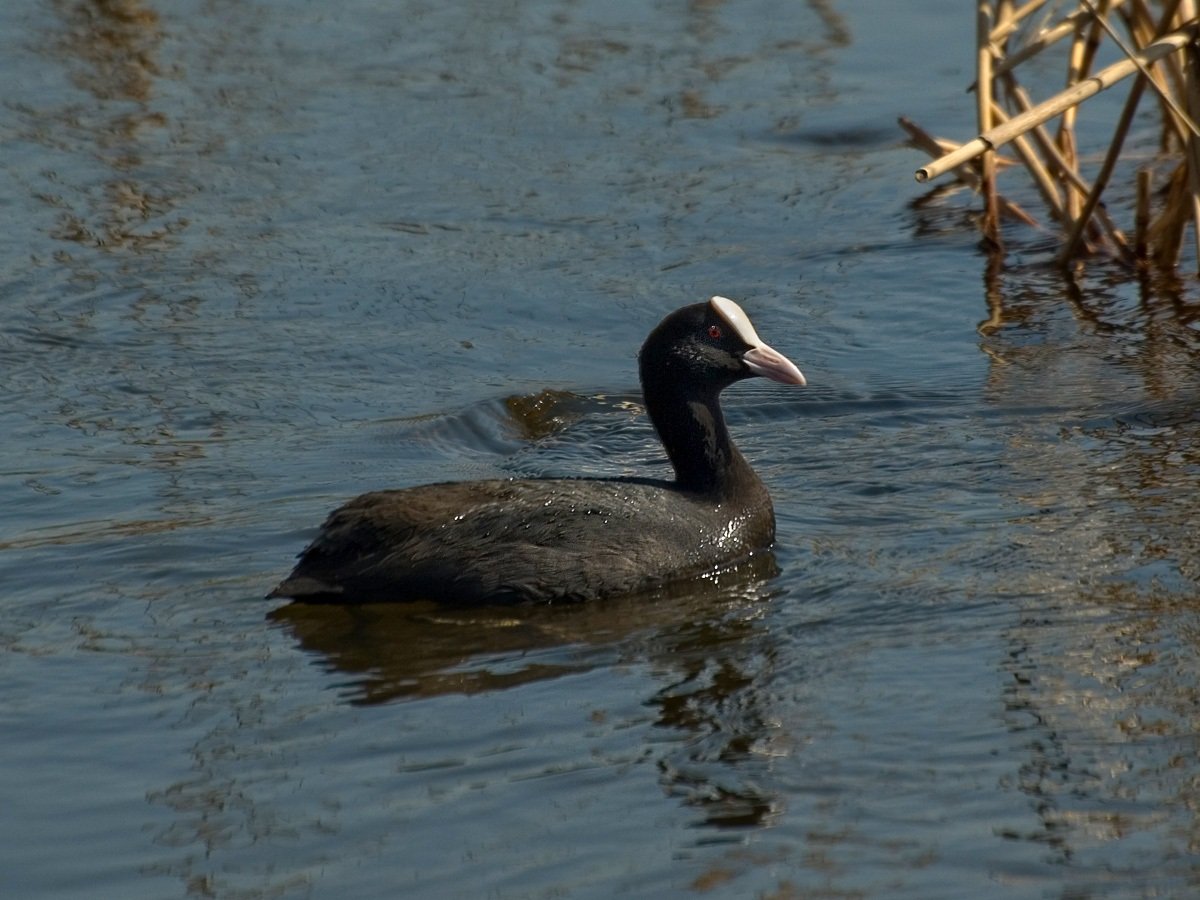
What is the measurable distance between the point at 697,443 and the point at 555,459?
1.05 meters

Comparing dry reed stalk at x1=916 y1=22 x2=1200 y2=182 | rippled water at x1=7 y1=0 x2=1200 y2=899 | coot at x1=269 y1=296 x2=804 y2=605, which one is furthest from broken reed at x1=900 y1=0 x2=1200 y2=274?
coot at x1=269 y1=296 x2=804 y2=605

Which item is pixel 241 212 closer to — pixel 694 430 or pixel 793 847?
pixel 694 430

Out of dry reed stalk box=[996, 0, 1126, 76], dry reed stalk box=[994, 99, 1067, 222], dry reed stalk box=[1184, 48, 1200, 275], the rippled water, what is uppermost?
dry reed stalk box=[996, 0, 1126, 76]

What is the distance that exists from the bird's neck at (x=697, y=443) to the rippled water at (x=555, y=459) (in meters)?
0.31

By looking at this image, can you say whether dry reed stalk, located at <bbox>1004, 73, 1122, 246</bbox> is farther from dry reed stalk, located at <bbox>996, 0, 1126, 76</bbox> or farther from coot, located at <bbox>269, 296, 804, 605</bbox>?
coot, located at <bbox>269, 296, 804, 605</bbox>

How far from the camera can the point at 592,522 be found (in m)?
6.30

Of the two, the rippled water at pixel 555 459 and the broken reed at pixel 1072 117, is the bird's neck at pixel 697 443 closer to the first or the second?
the rippled water at pixel 555 459

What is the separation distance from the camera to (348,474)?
291 inches

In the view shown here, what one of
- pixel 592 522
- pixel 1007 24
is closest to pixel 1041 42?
pixel 1007 24

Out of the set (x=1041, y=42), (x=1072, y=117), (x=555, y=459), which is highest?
(x=1041, y=42)

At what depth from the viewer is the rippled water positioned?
15.2 ft

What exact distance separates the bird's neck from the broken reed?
151 cm

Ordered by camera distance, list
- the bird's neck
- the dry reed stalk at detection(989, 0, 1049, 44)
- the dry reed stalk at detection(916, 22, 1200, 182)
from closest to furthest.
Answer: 1. the bird's neck
2. the dry reed stalk at detection(916, 22, 1200, 182)
3. the dry reed stalk at detection(989, 0, 1049, 44)

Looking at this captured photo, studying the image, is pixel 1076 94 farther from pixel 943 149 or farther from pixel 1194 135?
pixel 943 149
